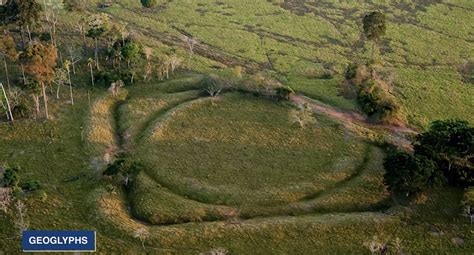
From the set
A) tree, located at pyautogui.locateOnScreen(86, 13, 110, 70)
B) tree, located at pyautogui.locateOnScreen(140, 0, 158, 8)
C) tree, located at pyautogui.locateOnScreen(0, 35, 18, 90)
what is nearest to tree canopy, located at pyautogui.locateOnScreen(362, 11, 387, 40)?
tree, located at pyautogui.locateOnScreen(86, 13, 110, 70)

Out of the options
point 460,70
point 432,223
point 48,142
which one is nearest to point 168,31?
point 48,142

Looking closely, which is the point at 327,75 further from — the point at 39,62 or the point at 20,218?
the point at 20,218

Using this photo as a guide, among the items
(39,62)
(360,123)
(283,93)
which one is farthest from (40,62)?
(360,123)

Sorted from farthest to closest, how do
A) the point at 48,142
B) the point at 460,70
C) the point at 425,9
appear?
the point at 425,9, the point at 460,70, the point at 48,142

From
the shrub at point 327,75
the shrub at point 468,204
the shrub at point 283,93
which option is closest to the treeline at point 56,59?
the shrub at point 283,93

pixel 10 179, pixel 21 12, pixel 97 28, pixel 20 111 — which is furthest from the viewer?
pixel 97 28

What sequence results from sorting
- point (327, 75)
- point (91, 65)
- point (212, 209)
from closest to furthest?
point (212, 209) → point (91, 65) → point (327, 75)

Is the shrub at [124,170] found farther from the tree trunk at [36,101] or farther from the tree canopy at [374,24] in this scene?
the tree canopy at [374,24]

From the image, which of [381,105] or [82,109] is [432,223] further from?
[82,109]
